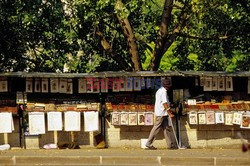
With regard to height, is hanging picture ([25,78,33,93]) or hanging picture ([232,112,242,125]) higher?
hanging picture ([25,78,33,93])

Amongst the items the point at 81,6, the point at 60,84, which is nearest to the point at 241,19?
the point at 81,6

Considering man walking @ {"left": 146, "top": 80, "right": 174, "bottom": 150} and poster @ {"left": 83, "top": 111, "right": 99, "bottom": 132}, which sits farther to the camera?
A: poster @ {"left": 83, "top": 111, "right": 99, "bottom": 132}

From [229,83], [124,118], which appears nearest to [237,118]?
[229,83]

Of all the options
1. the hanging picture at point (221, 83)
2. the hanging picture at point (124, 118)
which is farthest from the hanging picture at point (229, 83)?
the hanging picture at point (124, 118)

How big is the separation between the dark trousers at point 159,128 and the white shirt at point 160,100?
127 millimetres

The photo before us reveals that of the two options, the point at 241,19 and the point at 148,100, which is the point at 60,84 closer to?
the point at 148,100

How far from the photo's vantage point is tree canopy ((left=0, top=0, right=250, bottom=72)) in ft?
63.7

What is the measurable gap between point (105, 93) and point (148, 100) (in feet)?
3.90

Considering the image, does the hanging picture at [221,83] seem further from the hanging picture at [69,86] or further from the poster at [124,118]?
the hanging picture at [69,86]

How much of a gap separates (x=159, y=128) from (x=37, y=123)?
10.3 ft

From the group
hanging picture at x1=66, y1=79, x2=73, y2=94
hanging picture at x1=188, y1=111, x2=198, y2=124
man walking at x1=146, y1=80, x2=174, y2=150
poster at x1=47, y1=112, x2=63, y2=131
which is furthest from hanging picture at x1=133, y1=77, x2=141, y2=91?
poster at x1=47, y1=112, x2=63, y2=131

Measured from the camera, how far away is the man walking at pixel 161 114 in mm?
14148

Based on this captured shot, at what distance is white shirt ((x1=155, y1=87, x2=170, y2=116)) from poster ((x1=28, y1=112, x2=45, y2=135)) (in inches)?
116

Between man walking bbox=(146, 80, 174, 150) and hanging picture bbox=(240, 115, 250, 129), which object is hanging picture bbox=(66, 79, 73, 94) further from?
hanging picture bbox=(240, 115, 250, 129)
